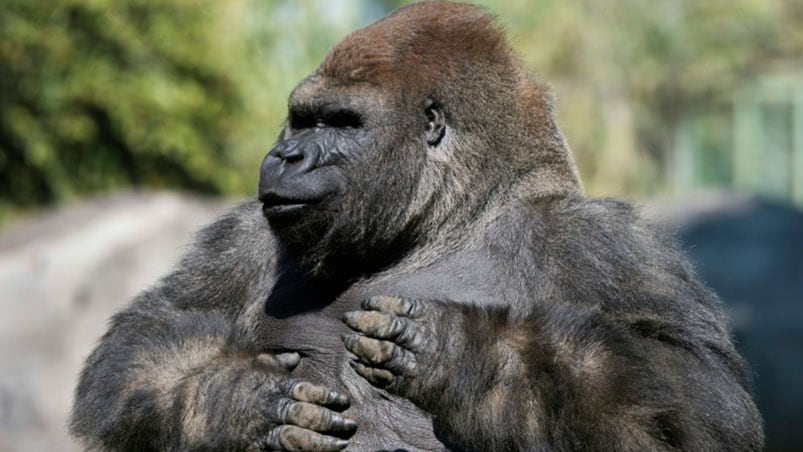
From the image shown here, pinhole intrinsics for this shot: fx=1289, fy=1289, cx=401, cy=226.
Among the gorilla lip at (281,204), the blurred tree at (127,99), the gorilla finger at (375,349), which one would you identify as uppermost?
the blurred tree at (127,99)

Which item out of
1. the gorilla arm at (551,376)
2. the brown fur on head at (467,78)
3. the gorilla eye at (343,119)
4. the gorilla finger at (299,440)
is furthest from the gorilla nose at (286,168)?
the gorilla finger at (299,440)

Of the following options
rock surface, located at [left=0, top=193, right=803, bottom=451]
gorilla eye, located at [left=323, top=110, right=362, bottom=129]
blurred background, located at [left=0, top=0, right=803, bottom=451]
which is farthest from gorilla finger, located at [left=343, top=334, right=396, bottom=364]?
rock surface, located at [left=0, top=193, right=803, bottom=451]

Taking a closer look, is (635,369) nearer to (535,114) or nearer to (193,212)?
(535,114)

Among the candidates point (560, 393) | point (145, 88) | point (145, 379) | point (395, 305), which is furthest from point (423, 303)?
point (145, 88)

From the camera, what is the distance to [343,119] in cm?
473

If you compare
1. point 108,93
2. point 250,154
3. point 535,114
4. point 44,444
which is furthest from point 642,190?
point 535,114

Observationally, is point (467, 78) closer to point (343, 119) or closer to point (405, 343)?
point (343, 119)

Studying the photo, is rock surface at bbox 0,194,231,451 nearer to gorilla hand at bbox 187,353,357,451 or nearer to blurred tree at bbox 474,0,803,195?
gorilla hand at bbox 187,353,357,451

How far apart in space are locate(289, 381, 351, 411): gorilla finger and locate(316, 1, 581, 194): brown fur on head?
1095 mm

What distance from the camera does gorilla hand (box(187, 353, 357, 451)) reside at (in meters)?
4.30

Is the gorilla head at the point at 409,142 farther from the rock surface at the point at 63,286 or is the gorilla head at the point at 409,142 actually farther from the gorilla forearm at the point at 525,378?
the rock surface at the point at 63,286

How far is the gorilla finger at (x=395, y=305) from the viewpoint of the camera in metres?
4.07

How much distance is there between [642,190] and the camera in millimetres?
23922

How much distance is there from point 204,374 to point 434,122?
1.27 metres
